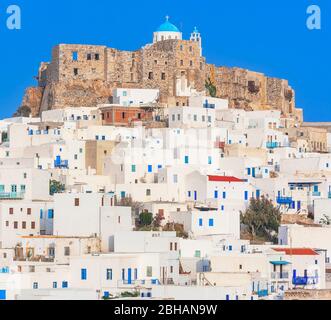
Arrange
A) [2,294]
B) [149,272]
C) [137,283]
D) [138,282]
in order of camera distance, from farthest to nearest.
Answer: [149,272] < [138,282] < [137,283] < [2,294]

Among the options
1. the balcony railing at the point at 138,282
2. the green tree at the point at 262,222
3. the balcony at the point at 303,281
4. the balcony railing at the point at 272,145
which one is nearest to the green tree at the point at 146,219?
the green tree at the point at 262,222

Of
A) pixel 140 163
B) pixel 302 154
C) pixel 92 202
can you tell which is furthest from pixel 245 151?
pixel 92 202

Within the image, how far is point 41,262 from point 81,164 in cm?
1388

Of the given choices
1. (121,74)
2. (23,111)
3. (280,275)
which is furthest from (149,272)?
(23,111)

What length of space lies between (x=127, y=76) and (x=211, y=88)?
4.55 meters

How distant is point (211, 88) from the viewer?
69.1m

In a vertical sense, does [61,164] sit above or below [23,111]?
below

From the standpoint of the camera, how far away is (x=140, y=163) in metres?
53.5

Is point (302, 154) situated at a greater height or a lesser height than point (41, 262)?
greater

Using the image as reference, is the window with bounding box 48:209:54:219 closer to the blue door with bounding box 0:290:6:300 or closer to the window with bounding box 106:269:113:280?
the window with bounding box 106:269:113:280

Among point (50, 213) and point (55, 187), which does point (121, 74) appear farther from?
point (50, 213)

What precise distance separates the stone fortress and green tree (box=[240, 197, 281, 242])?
47.9ft
